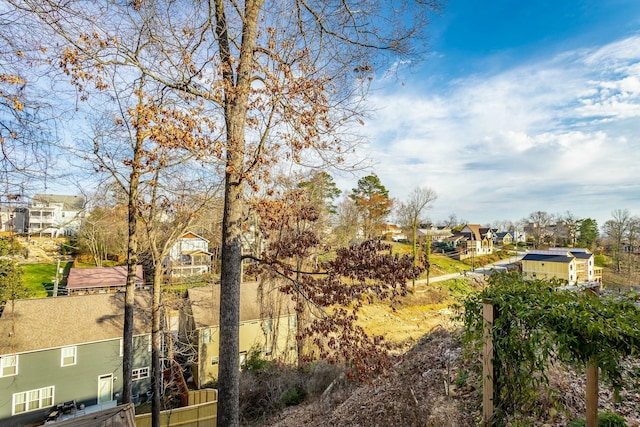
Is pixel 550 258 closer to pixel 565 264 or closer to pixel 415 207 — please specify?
pixel 565 264

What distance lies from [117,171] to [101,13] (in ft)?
14.3

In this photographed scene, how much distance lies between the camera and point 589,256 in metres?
21.0

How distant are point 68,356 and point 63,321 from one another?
1405mm

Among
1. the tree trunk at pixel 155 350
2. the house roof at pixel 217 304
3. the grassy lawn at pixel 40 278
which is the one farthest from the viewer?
the grassy lawn at pixel 40 278

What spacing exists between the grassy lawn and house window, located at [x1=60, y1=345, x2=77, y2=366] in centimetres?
1042

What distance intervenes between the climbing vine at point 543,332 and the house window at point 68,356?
14733 mm

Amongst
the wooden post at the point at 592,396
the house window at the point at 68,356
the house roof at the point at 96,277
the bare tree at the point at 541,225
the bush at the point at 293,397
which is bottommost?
the bush at the point at 293,397

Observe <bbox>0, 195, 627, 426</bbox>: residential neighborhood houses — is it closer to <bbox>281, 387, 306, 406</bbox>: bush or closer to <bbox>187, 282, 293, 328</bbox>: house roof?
<bbox>187, 282, 293, 328</bbox>: house roof

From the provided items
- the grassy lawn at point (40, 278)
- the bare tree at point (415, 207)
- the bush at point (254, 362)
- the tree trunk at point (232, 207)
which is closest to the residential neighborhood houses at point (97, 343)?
the bush at point (254, 362)

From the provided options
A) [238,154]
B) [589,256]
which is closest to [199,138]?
[238,154]

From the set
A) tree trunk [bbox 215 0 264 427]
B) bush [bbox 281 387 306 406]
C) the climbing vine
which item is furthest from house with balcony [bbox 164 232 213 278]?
the climbing vine

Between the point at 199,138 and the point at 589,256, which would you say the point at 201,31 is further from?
the point at 589,256

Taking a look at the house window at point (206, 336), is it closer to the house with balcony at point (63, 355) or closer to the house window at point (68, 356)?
the house with balcony at point (63, 355)

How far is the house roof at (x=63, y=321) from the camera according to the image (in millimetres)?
11102
